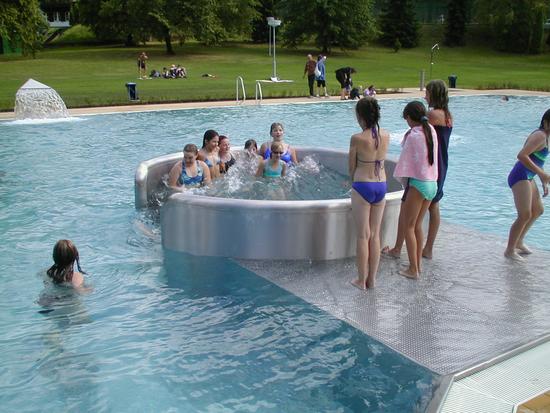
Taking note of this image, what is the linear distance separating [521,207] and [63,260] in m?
4.38

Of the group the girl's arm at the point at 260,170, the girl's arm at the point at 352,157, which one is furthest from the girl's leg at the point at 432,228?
the girl's arm at the point at 260,170

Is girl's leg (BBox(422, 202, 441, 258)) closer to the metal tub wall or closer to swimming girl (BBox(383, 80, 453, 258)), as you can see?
swimming girl (BBox(383, 80, 453, 258))

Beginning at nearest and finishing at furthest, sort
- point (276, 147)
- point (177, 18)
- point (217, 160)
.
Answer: point (276, 147), point (217, 160), point (177, 18)

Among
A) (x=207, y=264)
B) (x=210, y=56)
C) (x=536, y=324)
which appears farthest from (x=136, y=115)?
(x=210, y=56)

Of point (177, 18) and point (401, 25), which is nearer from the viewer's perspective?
point (177, 18)

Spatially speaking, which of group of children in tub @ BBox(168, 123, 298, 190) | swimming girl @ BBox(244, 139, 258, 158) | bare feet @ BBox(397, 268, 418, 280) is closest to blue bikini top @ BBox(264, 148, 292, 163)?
group of children in tub @ BBox(168, 123, 298, 190)

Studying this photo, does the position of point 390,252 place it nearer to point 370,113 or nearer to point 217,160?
point 370,113

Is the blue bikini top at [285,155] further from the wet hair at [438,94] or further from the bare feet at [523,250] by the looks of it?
the bare feet at [523,250]

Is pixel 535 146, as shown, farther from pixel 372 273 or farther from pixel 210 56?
pixel 210 56

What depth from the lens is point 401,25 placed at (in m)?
58.2

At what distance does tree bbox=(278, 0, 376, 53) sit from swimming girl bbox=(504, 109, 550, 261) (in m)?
47.6

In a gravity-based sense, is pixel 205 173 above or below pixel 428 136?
below

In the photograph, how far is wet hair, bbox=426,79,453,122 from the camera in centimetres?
553

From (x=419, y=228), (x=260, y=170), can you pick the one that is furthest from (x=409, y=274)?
(x=260, y=170)
